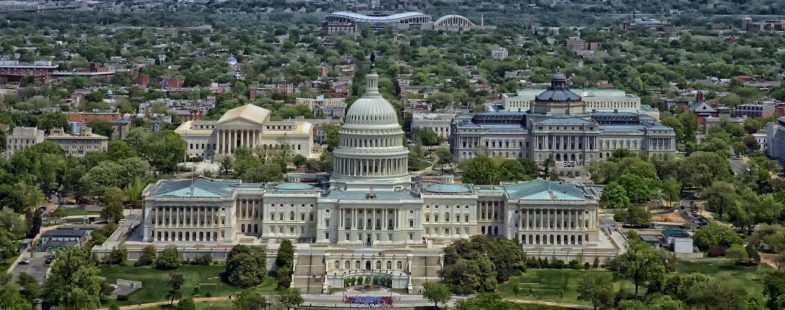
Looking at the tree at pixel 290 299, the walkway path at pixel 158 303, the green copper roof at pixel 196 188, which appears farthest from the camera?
the green copper roof at pixel 196 188

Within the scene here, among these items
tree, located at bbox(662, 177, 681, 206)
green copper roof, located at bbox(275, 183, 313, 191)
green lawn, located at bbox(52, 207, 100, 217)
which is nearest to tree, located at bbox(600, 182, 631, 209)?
tree, located at bbox(662, 177, 681, 206)


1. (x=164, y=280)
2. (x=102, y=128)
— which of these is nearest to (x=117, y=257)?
(x=164, y=280)

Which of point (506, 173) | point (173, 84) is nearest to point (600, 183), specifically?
point (506, 173)

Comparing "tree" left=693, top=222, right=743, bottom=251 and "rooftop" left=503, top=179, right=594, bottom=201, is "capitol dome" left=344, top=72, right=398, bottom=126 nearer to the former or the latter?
"rooftop" left=503, top=179, right=594, bottom=201

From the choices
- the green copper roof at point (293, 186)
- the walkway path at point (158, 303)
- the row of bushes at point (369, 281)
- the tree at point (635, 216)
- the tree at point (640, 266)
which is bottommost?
the walkway path at point (158, 303)

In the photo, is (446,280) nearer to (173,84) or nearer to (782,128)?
(782,128)

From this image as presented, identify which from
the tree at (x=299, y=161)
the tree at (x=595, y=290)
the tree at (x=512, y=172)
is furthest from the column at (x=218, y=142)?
the tree at (x=595, y=290)

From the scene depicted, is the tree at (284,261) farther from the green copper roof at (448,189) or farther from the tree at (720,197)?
the tree at (720,197)
